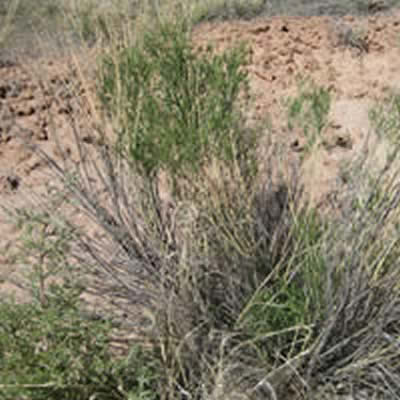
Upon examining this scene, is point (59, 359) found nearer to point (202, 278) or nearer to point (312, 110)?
point (202, 278)

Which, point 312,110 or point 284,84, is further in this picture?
point 284,84

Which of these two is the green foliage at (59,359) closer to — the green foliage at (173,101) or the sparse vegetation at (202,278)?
the sparse vegetation at (202,278)

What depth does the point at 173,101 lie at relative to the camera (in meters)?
1.99

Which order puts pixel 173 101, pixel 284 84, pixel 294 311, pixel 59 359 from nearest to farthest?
pixel 59 359
pixel 294 311
pixel 173 101
pixel 284 84

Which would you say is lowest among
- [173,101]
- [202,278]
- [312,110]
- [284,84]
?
[202,278]

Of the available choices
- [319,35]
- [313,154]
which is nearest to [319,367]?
[313,154]

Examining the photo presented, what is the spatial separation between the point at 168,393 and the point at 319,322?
0.59m

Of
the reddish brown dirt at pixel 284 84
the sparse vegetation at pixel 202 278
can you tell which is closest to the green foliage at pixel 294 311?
the sparse vegetation at pixel 202 278

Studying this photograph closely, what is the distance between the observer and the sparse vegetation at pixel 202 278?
1.65 metres

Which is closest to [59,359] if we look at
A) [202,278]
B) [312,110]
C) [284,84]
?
[202,278]

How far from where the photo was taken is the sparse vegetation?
1647 mm

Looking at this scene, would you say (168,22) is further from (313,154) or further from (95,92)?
(313,154)

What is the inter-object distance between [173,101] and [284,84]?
6.85 ft

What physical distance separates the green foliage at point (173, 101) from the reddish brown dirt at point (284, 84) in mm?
800
